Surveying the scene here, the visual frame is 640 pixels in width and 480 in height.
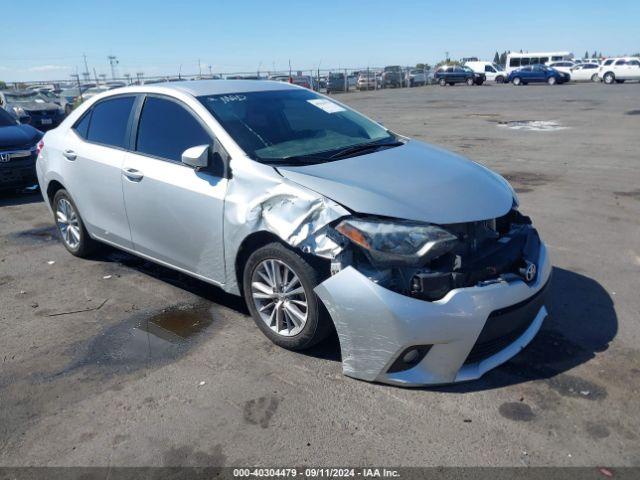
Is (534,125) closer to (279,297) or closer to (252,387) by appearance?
(279,297)

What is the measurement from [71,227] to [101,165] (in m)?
1.19

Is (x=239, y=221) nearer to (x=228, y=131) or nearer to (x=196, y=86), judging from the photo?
(x=228, y=131)

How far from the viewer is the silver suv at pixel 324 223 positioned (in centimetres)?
312

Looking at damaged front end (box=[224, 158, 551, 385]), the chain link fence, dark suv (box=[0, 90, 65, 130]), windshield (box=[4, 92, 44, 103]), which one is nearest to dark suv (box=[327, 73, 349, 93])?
the chain link fence

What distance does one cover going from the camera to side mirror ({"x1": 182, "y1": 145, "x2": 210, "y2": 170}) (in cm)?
385

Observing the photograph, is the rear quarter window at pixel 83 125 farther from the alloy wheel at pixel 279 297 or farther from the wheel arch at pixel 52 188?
the alloy wheel at pixel 279 297

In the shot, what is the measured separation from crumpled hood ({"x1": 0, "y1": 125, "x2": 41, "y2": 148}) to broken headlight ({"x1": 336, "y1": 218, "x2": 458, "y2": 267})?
25.3ft

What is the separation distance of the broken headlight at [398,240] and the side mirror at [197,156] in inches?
47.8

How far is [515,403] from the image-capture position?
3.14 meters

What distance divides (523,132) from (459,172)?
11.9 meters

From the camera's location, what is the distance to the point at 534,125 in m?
16.2

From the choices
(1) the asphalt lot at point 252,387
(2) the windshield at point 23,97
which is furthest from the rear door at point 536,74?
(1) the asphalt lot at point 252,387

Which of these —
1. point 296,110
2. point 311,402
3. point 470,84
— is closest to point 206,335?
point 311,402

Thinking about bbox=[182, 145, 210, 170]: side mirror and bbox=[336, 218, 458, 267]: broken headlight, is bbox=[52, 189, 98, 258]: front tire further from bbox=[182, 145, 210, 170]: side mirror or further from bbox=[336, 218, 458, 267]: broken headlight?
bbox=[336, 218, 458, 267]: broken headlight
